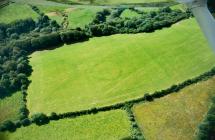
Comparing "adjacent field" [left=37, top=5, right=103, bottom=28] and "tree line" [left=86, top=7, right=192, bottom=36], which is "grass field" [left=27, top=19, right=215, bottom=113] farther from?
"adjacent field" [left=37, top=5, right=103, bottom=28]

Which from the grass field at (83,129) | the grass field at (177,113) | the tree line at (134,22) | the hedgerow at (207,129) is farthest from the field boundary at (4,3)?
the hedgerow at (207,129)

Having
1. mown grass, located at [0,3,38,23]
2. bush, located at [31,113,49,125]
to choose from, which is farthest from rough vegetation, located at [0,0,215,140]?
mown grass, located at [0,3,38,23]

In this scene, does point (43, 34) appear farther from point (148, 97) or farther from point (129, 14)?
point (148, 97)

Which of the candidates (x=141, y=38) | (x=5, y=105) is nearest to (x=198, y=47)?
(x=141, y=38)

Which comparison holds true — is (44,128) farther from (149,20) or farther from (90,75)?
(149,20)

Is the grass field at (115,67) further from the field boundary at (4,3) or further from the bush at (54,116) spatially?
the field boundary at (4,3)

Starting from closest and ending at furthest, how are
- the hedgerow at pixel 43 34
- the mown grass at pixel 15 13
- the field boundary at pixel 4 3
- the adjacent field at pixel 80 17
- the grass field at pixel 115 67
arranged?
the grass field at pixel 115 67 → the hedgerow at pixel 43 34 → the adjacent field at pixel 80 17 → the field boundary at pixel 4 3 → the mown grass at pixel 15 13

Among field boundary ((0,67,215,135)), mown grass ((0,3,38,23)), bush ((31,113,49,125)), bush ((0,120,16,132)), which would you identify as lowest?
bush ((0,120,16,132))
